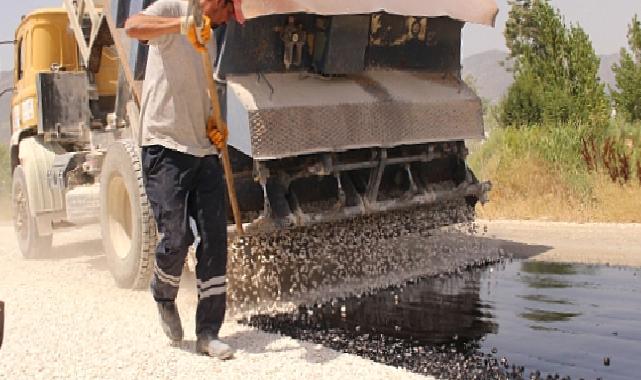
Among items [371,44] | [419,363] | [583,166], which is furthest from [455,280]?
[583,166]

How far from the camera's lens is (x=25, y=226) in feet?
29.0

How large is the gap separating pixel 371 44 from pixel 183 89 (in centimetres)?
224

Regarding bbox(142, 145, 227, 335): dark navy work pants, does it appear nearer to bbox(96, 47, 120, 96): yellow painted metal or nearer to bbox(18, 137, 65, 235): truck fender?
bbox(96, 47, 120, 96): yellow painted metal

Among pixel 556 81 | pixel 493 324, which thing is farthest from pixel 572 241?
pixel 556 81

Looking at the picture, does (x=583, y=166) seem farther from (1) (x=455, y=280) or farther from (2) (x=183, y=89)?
(2) (x=183, y=89)

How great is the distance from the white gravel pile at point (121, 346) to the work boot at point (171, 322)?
78mm

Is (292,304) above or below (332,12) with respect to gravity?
below

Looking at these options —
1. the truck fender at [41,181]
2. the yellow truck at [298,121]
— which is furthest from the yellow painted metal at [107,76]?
the truck fender at [41,181]

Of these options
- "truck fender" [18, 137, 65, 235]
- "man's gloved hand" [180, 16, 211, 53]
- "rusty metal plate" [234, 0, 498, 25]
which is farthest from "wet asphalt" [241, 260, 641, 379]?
"truck fender" [18, 137, 65, 235]

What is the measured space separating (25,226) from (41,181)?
0.85 meters

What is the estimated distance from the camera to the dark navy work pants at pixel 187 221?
4625 mm

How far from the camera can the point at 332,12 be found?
18.9ft

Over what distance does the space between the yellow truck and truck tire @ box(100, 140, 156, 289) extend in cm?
1

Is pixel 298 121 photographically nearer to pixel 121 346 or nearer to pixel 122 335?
pixel 122 335
